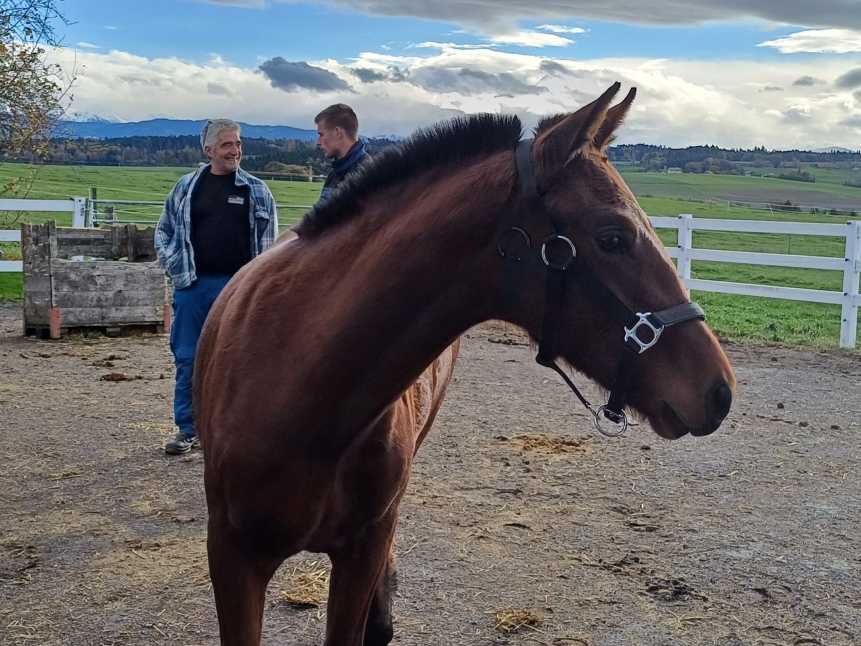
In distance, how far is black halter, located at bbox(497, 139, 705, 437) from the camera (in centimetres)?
187

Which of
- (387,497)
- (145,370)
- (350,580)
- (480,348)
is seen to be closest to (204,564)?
(350,580)

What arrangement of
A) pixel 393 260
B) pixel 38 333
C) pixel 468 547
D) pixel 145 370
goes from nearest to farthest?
pixel 393 260 → pixel 468 547 → pixel 145 370 → pixel 38 333

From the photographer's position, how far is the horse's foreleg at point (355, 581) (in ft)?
8.16

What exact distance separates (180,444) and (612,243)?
458 cm

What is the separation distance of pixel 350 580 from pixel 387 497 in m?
0.37

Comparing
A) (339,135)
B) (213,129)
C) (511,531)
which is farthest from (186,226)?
(511,531)

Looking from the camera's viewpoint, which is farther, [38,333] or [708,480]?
[38,333]

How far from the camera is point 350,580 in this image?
2527 mm

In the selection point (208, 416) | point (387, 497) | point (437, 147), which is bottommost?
point (387, 497)

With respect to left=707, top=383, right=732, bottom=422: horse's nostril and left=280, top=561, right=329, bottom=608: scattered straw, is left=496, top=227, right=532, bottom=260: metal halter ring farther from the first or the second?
left=280, top=561, right=329, bottom=608: scattered straw

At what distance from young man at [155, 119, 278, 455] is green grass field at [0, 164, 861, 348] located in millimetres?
7914

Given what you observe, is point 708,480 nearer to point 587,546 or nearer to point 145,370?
point 587,546

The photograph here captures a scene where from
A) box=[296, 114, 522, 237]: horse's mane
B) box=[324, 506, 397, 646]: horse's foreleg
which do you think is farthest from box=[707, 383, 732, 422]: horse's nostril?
box=[324, 506, 397, 646]: horse's foreleg

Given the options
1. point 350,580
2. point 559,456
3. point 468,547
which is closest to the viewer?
point 350,580
